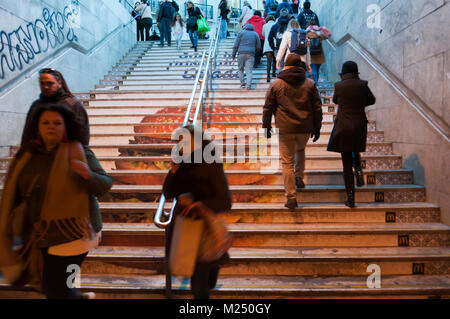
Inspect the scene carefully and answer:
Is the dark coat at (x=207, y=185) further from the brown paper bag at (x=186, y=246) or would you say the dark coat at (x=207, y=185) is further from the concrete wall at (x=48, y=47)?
the concrete wall at (x=48, y=47)

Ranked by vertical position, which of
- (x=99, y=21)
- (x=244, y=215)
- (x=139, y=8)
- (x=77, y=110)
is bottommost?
(x=244, y=215)

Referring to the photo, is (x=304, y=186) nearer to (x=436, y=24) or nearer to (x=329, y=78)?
(x=436, y=24)

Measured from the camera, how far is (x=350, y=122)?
3762 millimetres

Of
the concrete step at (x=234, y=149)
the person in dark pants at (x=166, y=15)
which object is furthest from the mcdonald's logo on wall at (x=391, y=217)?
the person in dark pants at (x=166, y=15)

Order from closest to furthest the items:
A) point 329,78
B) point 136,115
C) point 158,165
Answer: point 158,165 → point 136,115 → point 329,78

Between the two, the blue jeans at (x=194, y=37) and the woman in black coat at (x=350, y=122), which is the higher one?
the blue jeans at (x=194, y=37)

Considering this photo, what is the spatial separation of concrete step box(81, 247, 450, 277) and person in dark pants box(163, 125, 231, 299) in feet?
3.98

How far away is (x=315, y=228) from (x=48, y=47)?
242 inches

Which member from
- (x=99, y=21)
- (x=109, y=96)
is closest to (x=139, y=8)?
(x=99, y=21)

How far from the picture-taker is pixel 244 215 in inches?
147

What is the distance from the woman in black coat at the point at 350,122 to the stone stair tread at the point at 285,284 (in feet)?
3.24

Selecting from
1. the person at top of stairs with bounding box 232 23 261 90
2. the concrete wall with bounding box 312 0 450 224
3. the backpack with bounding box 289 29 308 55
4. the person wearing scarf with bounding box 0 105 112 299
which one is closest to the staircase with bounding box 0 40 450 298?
the concrete wall with bounding box 312 0 450 224

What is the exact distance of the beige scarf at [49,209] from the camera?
1692mm

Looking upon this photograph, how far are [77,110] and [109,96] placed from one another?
4.91 metres
